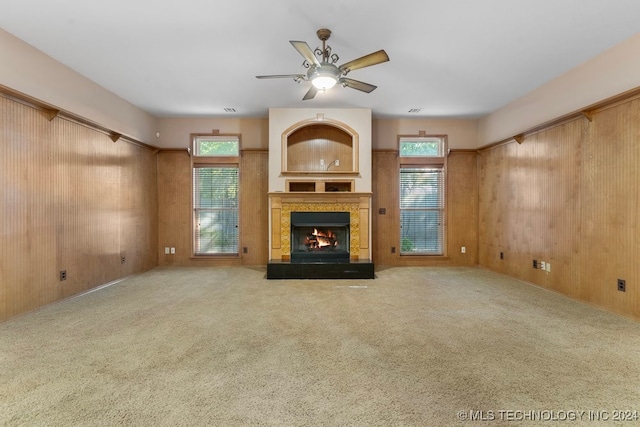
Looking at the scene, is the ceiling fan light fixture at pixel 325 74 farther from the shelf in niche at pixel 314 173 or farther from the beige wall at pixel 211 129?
the beige wall at pixel 211 129

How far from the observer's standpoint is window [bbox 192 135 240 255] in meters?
6.07

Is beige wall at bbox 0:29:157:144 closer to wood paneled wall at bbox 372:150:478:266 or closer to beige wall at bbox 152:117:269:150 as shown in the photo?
beige wall at bbox 152:117:269:150

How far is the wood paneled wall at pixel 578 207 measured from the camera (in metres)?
3.20

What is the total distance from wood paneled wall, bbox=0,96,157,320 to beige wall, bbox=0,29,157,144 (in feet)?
0.64

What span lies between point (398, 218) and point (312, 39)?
3.88m

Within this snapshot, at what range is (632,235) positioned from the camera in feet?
10.3

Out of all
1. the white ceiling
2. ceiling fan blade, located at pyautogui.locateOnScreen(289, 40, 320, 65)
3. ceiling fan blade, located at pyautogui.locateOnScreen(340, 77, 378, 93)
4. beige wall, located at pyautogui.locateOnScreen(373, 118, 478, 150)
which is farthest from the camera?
beige wall, located at pyautogui.locateOnScreen(373, 118, 478, 150)

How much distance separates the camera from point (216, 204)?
6.08 m

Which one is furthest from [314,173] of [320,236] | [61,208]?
[61,208]

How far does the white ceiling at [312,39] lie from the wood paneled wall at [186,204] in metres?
1.55

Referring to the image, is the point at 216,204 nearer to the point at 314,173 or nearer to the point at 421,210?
the point at 314,173

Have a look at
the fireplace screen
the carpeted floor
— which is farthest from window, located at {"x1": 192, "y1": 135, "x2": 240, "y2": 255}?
the carpeted floor

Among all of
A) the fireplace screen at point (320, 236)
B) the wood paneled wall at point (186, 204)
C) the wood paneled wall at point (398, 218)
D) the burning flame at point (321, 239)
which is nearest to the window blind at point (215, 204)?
the wood paneled wall at point (186, 204)

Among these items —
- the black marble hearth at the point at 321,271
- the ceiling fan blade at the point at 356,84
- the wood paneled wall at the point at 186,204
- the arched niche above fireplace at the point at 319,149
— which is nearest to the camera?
the ceiling fan blade at the point at 356,84
